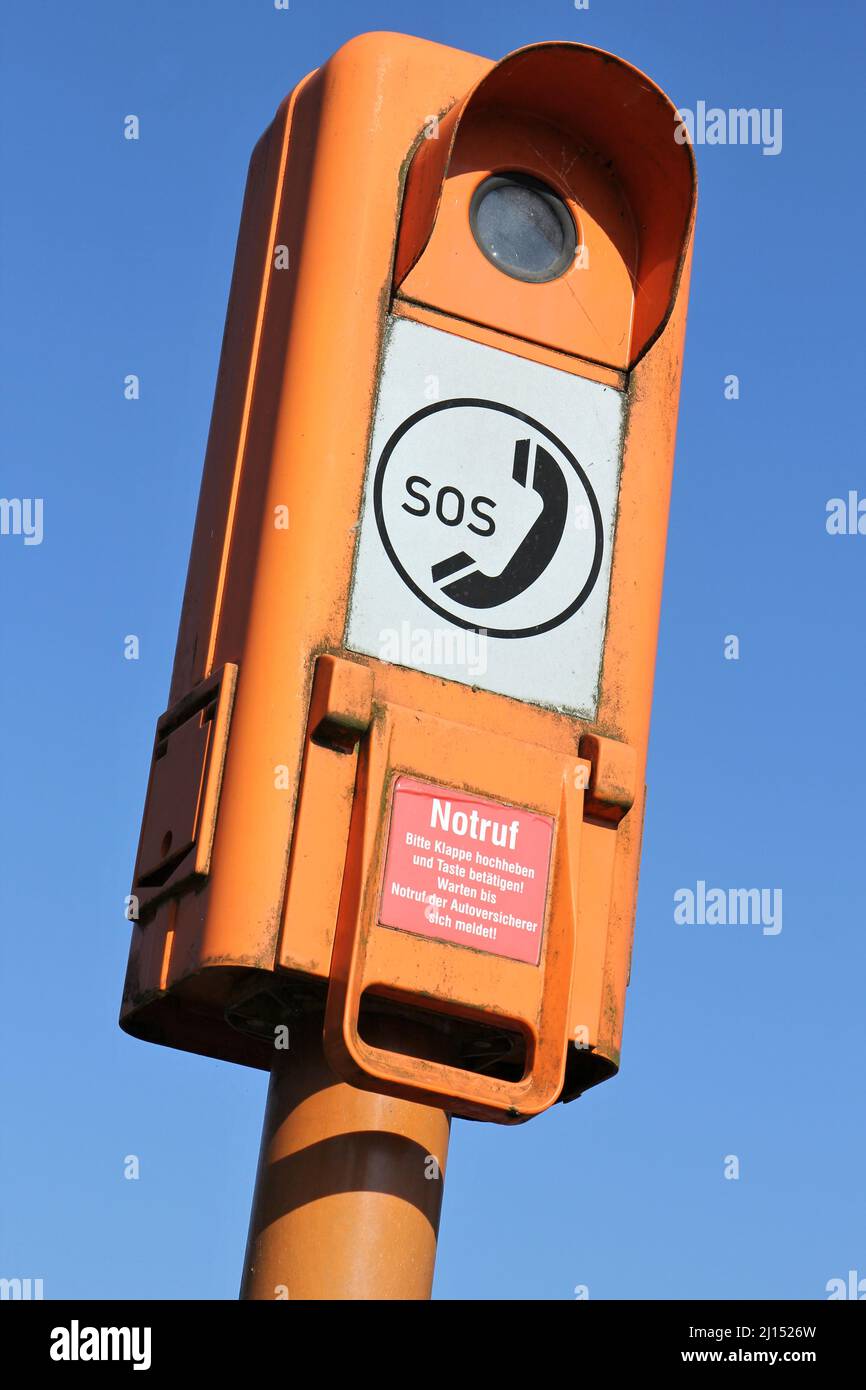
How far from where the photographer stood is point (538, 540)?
362 inches

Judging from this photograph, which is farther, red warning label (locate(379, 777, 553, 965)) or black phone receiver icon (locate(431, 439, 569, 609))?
black phone receiver icon (locate(431, 439, 569, 609))

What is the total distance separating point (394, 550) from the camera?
8.88 meters

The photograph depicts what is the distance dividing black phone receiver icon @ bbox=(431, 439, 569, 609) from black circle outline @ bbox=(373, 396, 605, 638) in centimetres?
8

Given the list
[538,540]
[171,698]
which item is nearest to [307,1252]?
[171,698]

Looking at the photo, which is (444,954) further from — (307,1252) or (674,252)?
(674,252)

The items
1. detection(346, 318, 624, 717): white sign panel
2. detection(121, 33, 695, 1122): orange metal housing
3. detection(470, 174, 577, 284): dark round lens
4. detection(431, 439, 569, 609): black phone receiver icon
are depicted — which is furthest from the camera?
detection(470, 174, 577, 284): dark round lens

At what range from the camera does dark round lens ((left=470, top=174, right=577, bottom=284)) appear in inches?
377

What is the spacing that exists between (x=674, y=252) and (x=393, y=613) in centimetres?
214

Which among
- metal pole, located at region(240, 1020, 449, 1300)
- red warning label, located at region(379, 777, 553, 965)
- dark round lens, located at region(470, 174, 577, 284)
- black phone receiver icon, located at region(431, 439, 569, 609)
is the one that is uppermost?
dark round lens, located at region(470, 174, 577, 284)

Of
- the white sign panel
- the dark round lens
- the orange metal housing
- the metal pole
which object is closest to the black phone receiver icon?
the white sign panel

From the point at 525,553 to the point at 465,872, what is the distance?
138 cm

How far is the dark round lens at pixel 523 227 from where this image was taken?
9.58 m

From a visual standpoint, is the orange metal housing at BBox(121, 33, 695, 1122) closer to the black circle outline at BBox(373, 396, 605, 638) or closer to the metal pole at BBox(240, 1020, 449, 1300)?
the black circle outline at BBox(373, 396, 605, 638)
